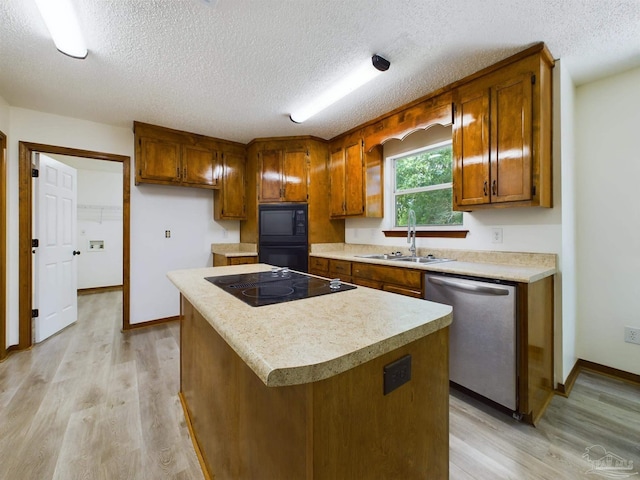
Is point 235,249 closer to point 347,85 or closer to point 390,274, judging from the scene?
point 390,274

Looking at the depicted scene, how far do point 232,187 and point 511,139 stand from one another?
3194 mm

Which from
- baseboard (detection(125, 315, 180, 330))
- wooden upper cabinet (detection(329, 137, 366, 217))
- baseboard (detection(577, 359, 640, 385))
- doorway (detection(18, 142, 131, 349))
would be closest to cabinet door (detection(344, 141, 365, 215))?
wooden upper cabinet (detection(329, 137, 366, 217))

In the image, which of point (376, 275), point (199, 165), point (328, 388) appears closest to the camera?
point (328, 388)

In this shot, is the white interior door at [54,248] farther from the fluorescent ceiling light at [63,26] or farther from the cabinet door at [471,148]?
the cabinet door at [471,148]

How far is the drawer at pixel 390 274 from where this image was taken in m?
2.22

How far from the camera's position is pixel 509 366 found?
170 centimetres

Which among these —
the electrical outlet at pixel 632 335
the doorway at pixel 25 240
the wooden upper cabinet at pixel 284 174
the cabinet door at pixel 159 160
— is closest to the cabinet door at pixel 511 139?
the electrical outlet at pixel 632 335

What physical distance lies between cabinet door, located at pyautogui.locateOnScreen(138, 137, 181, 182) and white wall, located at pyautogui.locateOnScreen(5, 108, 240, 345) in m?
0.27

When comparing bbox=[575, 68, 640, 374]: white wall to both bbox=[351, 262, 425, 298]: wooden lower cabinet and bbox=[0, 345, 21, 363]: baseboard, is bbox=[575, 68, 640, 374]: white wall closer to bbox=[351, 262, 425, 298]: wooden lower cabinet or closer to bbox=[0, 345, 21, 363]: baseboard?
bbox=[351, 262, 425, 298]: wooden lower cabinet

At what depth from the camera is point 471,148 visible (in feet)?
7.35

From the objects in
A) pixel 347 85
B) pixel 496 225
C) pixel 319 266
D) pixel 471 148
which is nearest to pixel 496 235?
pixel 496 225

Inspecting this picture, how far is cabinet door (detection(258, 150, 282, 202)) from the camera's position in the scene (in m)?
3.68

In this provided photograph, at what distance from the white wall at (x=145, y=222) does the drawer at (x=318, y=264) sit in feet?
4.53

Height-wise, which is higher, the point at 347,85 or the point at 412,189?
the point at 347,85
